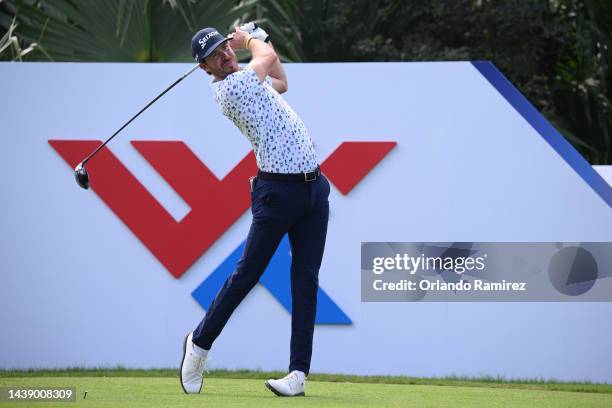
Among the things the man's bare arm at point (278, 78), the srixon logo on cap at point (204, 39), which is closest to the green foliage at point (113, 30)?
the man's bare arm at point (278, 78)

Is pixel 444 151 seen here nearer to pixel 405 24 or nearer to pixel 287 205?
pixel 287 205

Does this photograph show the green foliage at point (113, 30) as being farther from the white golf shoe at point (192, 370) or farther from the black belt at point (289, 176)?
the white golf shoe at point (192, 370)

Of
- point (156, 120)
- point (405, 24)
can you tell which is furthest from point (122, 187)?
point (405, 24)

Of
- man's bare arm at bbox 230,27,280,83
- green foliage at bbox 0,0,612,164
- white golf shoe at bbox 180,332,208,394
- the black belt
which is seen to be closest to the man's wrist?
man's bare arm at bbox 230,27,280,83

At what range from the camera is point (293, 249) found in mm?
5223

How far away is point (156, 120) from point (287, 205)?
2096 millimetres

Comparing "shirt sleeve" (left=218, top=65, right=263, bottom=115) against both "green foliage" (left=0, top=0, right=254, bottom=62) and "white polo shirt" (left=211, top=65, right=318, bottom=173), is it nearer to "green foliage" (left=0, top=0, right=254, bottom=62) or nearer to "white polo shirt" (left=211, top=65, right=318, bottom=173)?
"white polo shirt" (left=211, top=65, right=318, bottom=173)

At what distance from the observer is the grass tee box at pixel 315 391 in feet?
15.9

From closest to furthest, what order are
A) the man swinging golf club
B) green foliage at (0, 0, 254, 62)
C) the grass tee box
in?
the grass tee box
the man swinging golf club
green foliage at (0, 0, 254, 62)

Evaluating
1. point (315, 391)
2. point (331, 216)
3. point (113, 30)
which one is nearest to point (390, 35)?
point (113, 30)

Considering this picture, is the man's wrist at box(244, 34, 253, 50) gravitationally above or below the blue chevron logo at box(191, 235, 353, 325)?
above

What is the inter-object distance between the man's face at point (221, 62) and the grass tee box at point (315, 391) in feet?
4.47

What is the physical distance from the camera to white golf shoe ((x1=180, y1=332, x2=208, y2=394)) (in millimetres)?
5133

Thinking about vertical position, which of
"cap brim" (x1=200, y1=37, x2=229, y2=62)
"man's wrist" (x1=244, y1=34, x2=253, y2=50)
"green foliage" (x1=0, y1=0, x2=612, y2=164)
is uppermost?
"cap brim" (x1=200, y1=37, x2=229, y2=62)
